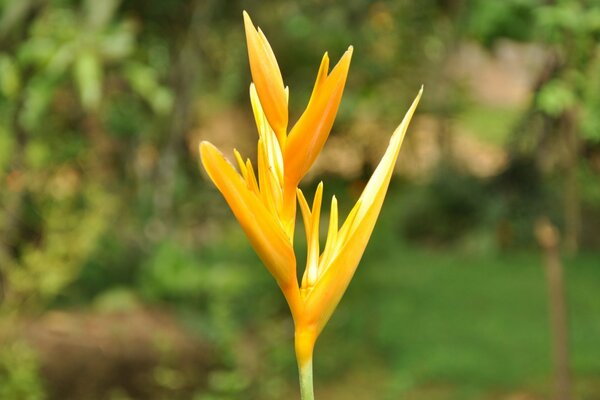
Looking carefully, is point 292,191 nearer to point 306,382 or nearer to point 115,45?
point 306,382

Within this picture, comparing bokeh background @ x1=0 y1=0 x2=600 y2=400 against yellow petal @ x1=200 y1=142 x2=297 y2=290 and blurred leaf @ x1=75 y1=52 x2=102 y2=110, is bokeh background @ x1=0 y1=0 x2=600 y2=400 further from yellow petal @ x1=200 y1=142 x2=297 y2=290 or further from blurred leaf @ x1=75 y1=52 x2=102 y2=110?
yellow petal @ x1=200 y1=142 x2=297 y2=290

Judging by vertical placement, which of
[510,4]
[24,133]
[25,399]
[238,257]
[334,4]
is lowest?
[25,399]

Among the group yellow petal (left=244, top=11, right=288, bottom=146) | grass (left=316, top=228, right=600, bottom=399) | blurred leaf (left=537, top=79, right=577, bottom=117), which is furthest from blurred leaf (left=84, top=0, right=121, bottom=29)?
yellow petal (left=244, top=11, right=288, bottom=146)

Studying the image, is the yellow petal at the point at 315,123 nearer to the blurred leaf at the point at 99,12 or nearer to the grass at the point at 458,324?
the blurred leaf at the point at 99,12

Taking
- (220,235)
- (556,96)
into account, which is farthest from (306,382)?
(220,235)

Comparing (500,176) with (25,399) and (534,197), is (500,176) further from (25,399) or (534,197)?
(25,399)

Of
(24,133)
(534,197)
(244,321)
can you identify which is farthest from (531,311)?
(24,133)
